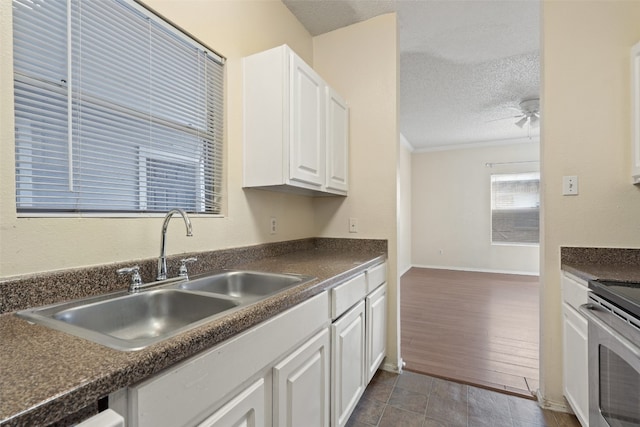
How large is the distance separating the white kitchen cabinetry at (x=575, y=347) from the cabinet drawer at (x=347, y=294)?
1.07 metres

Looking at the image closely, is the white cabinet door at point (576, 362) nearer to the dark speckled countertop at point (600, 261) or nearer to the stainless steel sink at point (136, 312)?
the dark speckled countertop at point (600, 261)

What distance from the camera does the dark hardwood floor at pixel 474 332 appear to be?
2.12m

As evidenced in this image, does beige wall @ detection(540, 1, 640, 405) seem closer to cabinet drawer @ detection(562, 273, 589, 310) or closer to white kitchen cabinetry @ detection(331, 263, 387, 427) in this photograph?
cabinet drawer @ detection(562, 273, 589, 310)

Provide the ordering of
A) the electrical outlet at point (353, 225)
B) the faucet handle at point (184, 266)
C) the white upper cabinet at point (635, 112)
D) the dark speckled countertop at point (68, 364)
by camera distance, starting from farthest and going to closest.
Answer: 1. the electrical outlet at point (353, 225)
2. the white upper cabinet at point (635, 112)
3. the faucet handle at point (184, 266)
4. the dark speckled countertop at point (68, 364)

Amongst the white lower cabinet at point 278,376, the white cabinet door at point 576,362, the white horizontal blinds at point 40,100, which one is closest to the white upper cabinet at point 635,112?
the white cabinet door at point 576,362

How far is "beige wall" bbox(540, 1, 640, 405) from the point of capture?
5.44 ft

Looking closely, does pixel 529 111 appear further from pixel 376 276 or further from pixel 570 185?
pixel 376 276

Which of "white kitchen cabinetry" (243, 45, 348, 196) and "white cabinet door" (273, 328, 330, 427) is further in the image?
"white kitchen cabinetry" (243, 45, 348, 196)

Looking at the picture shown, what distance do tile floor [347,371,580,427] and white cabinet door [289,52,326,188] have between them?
142cm

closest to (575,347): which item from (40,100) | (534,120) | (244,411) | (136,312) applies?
(244,411)

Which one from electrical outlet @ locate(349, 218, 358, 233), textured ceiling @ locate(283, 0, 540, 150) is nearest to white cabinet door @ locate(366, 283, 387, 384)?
electrical outlet @ locate(349, 218, 358, 233)

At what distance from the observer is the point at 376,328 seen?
1.95 metres

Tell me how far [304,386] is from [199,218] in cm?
91

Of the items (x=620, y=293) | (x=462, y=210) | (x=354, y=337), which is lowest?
(x=354, y=337)
